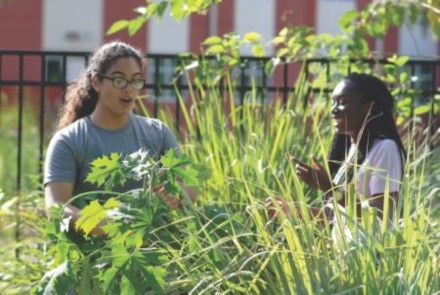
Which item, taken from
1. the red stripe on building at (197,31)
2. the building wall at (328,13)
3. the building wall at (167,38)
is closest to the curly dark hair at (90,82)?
the red stripe on building at (197,31)

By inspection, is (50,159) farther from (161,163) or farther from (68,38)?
(68,38)

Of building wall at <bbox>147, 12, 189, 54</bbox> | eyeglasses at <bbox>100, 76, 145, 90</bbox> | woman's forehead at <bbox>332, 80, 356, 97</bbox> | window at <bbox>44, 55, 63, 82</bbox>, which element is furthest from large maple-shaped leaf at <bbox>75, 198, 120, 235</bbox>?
building wall at <bbox>147, 12, 189, 54</bbox>

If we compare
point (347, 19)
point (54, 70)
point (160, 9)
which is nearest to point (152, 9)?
point (160, 9)

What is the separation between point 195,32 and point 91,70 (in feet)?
96.6

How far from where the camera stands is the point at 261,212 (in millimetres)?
4988

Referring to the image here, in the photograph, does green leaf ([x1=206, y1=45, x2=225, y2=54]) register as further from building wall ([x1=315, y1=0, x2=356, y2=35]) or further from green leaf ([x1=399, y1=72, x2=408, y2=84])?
building wall ([x1=315, y1=0, x2=356, y2=35])

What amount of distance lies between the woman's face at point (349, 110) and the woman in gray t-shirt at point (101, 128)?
2.13 feet

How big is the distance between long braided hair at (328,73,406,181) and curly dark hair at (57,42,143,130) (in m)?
0.89

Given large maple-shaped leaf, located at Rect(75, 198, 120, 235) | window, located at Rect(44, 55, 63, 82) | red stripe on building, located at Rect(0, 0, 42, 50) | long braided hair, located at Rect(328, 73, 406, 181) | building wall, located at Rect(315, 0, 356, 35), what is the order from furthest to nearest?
red stripe on building, located at Rect(0, 0, 42, 50) < building wall, located at Rect(315, 0, 356, 35) < window, located at Rect(44, 55, 63, 82) < long braided hair, located at Rect(328, 73, 406, 181) < large maple-shaped leaf, located at Rect(75, 198, 120, 235)

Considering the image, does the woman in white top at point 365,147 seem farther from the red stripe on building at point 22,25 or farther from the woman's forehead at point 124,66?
the red stripe on building at point 22,25

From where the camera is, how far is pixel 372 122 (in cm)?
529

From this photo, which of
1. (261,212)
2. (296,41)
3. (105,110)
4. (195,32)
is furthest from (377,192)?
(195,32)

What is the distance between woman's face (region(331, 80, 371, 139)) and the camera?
526 cm

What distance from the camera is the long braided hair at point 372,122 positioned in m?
5.23
